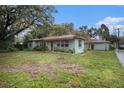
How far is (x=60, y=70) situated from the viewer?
4.45 meters

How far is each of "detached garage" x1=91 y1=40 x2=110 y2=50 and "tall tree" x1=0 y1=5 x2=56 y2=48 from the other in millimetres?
1396

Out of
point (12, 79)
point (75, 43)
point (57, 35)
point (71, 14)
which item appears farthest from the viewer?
point (75, 43)

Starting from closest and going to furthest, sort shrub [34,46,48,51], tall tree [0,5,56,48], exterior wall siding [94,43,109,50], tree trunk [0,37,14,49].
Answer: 1. exterior wall siding [94,43,109,50]
2. tree trunk [0,37,14,49]
3. shrub [34,46,48,51]
4. tall tree [0,5,56,48]

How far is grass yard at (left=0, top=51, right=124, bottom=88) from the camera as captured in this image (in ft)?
12.6

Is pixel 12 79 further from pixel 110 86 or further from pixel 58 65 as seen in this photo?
pixel 110 86

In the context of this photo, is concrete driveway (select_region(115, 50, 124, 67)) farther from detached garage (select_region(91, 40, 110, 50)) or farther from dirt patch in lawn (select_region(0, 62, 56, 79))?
dirt patch in lawn (select_region(0, 62, 56, 79))

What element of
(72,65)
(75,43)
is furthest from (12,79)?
(75,43)

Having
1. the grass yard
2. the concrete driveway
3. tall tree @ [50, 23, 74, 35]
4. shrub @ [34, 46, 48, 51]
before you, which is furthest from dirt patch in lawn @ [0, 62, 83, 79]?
the concrete driveway

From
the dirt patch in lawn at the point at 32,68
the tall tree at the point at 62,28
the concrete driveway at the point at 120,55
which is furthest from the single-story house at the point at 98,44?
the dirt patch in lawn at the point at 32,68

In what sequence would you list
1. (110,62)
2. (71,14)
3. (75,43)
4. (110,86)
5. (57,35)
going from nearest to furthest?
(110,86) < (71,14) < (110,62) < (57,35) < (75,43)

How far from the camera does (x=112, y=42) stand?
461cm

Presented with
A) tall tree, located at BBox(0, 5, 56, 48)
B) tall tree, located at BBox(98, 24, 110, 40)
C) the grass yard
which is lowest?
the grass yard

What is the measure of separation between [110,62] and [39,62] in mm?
1756
